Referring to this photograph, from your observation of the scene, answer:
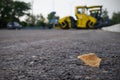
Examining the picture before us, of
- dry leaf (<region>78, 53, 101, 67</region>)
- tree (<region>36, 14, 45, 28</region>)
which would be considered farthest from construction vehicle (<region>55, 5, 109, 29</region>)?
dry leaf (<region>78, 53, 101, 67</region>)

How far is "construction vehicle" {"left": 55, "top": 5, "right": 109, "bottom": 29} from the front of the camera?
24.6m

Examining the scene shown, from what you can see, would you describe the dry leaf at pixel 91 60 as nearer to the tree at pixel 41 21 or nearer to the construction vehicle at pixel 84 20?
the construction vehicle at pixel 84 20

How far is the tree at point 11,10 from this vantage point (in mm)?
47750

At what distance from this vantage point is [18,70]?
3.17 meters

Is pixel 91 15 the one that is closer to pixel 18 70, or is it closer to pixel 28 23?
pixel 18 70

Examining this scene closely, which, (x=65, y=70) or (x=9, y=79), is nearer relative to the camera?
(x=9, y=79)

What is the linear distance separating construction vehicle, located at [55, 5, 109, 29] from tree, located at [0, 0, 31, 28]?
24090 millimetres

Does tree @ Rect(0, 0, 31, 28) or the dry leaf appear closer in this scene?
the dry leaf

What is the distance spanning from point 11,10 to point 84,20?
98.0 feet

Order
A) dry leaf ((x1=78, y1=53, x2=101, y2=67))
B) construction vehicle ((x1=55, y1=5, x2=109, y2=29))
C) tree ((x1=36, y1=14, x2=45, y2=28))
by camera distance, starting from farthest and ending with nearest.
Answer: tree ((x1=36, y1=14, x2=45, y2=28)) → construction vehicle ((x1=55, y1=5, x2=109, y2=29)) → dry leaf ((x1=78, y1=53, x2=101, y2=67))

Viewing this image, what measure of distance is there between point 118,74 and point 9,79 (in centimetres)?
143

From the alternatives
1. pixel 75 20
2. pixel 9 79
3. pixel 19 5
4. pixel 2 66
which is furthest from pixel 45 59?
pixel 19 5

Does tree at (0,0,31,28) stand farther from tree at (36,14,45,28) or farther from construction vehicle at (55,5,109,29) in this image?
construction vehicle at (55,5,109,29)

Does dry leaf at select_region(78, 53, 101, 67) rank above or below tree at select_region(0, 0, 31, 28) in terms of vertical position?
below
